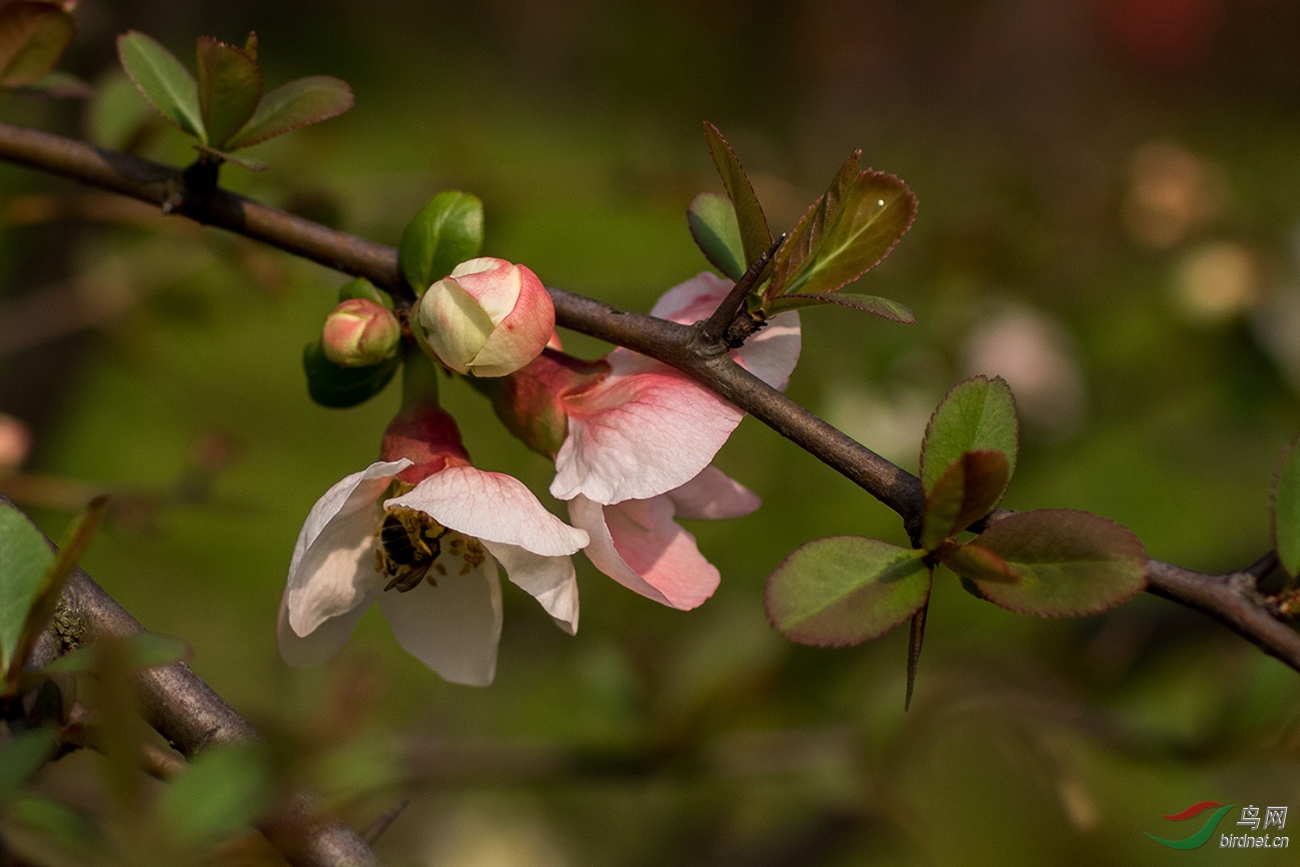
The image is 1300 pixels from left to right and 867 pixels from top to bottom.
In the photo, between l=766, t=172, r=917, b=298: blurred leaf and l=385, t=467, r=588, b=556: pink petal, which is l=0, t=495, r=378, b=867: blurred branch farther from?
l=766, t=172, r=917, b=298: blurred leaf

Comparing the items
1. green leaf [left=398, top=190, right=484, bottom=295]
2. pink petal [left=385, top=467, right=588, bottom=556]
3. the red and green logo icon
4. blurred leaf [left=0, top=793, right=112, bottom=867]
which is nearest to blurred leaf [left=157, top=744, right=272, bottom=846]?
blurred leaf [left=0, top=793, right=112, bottom=867]

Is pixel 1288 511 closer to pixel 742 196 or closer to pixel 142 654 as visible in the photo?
pixel 742 196

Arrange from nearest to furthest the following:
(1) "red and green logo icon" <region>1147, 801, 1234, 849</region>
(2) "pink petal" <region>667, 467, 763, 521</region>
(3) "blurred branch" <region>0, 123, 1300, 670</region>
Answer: (3) "blurred branch" <region>0, 123, 1300, 670</region> < (2) "pink petal" <region>667, 467, 763, 521</region> < (1) "red and green logo icon" <region>1147, 801, 1234, 849</region>

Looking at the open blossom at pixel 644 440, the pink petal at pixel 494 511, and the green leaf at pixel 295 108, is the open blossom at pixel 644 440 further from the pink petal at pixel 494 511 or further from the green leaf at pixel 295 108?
the green leaf at pixel 295 108

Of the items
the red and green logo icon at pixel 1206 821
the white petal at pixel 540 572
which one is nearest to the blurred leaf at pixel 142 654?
the white petal at pixel 540 572

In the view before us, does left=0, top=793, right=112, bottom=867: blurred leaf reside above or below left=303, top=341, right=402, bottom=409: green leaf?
below

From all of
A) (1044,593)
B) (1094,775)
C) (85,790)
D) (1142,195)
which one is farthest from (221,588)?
(1044,593)

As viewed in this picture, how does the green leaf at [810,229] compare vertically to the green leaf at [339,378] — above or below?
above
